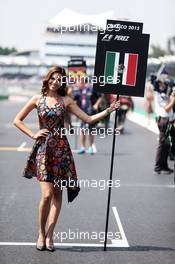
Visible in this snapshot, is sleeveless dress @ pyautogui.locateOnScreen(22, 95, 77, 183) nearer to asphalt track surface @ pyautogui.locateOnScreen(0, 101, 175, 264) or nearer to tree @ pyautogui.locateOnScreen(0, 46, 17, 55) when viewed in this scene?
asphalt track surface @ pyautogui.locateOnScreen(0, 101, 175, 264)

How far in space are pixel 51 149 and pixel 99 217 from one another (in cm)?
203

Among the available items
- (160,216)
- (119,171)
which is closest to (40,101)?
(160,216)

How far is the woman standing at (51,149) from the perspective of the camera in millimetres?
5879

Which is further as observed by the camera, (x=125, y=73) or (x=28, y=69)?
(x=28, y=69)

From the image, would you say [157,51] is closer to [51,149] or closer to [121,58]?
[121,58]

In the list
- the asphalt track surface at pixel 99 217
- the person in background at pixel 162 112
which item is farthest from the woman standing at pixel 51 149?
the person in background at pixel 162 112

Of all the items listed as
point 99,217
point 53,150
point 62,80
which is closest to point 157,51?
point 99,217

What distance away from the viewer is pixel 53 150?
5902 mm

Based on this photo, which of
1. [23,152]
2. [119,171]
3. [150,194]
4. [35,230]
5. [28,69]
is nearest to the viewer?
[35,230]

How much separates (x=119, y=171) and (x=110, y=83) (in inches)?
239

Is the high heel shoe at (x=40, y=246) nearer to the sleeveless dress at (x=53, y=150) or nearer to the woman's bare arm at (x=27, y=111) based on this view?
the sleeveless dress at (x=53, y=150)

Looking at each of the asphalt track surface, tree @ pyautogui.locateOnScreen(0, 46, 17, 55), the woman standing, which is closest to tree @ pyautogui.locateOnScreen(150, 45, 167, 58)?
tree @ pyautogui.locateOnScreen(0, 46, 17, 55)

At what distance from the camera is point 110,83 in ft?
19.7

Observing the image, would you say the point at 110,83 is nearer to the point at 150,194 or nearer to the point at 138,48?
the point at 138,48
